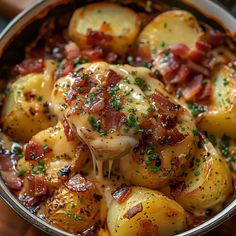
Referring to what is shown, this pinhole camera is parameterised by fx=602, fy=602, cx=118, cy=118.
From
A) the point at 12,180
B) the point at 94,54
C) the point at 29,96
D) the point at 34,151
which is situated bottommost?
the point at 12,180

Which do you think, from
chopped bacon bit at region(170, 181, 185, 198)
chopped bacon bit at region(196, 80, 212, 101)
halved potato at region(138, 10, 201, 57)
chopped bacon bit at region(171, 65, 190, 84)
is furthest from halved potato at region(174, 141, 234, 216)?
halved potato at region(138, 10, 201, 57)

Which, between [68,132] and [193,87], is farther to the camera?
Result: [193,87]

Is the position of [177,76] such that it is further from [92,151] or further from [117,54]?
[92,151]

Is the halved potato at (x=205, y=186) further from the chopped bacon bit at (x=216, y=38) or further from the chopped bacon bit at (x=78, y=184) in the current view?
the chopped bacon bit at (x=216, y=38)

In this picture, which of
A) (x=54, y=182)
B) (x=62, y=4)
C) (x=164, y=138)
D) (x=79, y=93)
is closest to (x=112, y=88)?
(x=79, y=93)

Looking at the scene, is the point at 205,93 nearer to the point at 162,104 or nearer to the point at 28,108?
the point at 162,104

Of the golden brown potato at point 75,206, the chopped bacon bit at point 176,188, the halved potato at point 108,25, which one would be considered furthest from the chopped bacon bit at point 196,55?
the golden brown potato at point 75,206

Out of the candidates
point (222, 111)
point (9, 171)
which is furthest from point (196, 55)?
point (9, 171)
